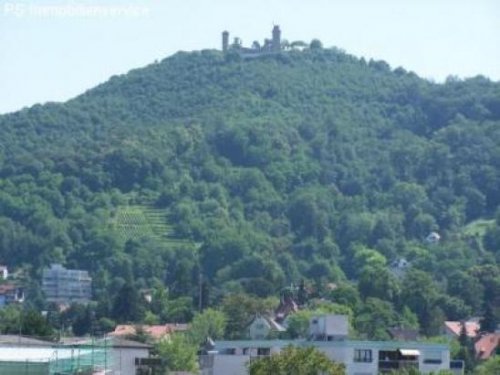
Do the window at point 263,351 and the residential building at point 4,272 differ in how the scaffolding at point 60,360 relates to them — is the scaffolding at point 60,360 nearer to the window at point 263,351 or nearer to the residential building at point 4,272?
the window at point 263,351

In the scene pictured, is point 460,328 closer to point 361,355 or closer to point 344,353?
point 361,355

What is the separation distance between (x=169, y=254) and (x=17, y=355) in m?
91.1

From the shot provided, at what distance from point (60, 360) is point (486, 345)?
157ft

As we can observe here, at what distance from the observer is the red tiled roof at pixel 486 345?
11556cm

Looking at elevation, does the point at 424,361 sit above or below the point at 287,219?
below

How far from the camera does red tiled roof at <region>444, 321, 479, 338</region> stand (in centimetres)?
12700

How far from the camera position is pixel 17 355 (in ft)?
251

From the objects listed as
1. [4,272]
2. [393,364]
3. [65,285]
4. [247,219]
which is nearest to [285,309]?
[65,285]

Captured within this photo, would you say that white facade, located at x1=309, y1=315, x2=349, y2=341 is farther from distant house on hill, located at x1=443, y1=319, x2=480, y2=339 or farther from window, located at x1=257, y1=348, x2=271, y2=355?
distant house on hill, located at x1=443, y1=319, x2=480, y2=339

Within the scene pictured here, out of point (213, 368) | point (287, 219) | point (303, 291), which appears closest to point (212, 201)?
point (287, 219)

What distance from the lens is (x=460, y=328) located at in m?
128

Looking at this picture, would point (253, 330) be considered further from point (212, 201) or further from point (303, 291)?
point (212, 201)

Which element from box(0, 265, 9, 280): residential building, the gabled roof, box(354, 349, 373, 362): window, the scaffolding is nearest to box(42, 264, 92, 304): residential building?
box(0, 265, 9, 280): residential building

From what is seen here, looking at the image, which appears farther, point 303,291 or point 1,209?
point 1,209
